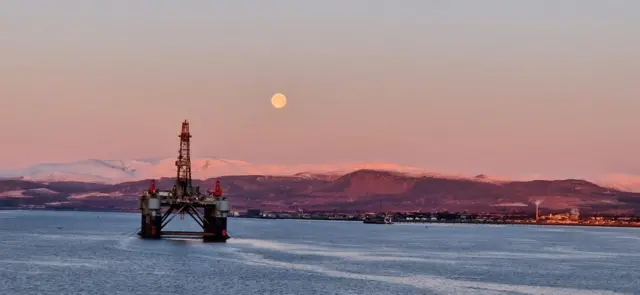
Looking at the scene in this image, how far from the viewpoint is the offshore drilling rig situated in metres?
147

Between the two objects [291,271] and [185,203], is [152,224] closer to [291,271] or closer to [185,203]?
[185,203]

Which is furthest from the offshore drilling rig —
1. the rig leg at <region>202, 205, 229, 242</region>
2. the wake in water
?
the wake in water

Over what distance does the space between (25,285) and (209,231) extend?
234 ft

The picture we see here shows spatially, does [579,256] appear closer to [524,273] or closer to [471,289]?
[524,273]

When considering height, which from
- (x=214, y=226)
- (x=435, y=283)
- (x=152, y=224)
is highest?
(x=152, y=224)

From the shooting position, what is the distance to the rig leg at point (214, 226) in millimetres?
149750

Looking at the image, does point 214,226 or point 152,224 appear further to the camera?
point 152,224

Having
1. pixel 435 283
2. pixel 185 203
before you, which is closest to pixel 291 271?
pixel 435 283

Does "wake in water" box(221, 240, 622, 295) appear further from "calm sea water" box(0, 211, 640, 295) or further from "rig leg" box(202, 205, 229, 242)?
"rig leg" box(202, 205, 229, 242)

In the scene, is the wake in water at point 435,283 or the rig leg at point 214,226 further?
the rig leg at point 214,226

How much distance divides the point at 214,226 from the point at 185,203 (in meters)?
6.66

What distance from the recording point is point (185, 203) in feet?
487

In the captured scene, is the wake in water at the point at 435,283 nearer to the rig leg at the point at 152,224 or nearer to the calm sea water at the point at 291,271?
the calm sea water at the point at 291,271

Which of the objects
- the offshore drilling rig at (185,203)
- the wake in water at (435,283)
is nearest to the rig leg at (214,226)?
the offshore drilling rig at (185,203)
